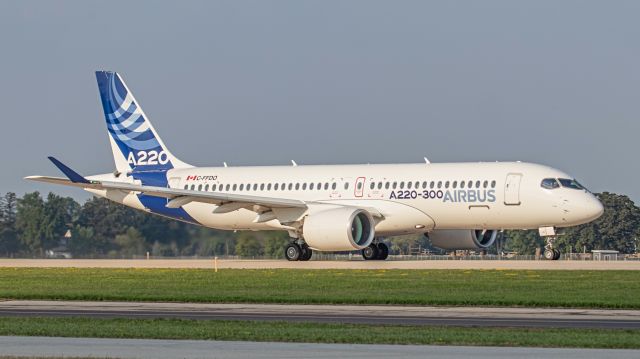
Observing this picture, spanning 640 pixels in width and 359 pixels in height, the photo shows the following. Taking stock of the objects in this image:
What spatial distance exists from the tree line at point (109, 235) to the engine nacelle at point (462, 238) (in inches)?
154

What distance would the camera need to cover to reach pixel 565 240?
83.2 meters

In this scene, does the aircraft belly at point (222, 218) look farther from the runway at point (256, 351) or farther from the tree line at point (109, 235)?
the runway at point (256, 351)

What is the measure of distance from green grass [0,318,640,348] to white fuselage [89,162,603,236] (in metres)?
24.7

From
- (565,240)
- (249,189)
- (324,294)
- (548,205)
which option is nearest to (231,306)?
(324,294)

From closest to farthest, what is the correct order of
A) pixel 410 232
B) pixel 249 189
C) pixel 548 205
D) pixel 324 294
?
pixel 324 294 < pixel 548 205 < pixel 410 232 < pixel 249 189

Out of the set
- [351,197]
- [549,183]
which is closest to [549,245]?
[549,183]

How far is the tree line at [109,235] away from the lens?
5325 centimetres

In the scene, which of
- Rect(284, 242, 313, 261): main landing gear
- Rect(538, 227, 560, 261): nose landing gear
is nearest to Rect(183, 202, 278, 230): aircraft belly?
Rect(284, 242, 313, 261): main landing gear

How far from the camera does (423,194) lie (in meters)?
47.5

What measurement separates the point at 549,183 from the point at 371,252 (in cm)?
876

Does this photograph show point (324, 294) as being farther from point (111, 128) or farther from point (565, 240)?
point (565, 240)

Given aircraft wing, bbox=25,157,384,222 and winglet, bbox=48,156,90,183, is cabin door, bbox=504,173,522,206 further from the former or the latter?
winglet, bbox=48,156,90,183

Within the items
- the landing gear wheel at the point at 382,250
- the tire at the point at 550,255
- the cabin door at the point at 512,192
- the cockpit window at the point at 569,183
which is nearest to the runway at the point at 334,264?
the tire at the point at 550,255

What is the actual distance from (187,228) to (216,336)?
34704mm
